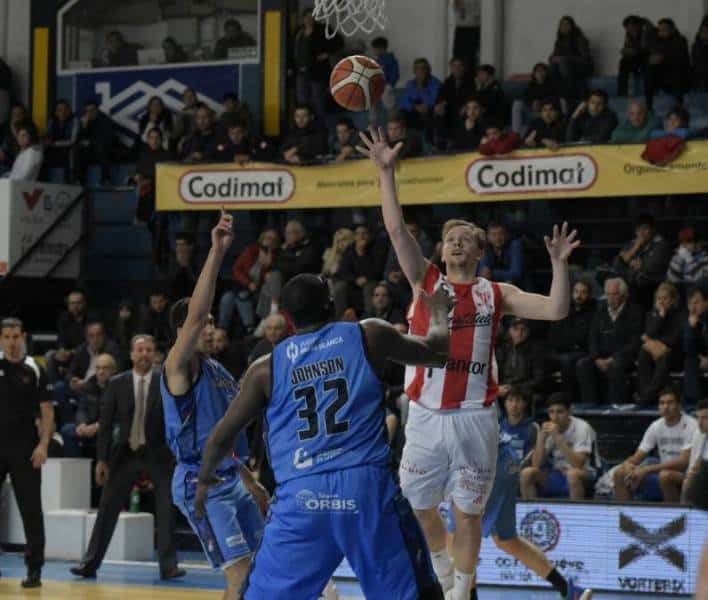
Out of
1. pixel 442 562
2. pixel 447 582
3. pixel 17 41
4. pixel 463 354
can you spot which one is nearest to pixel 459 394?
pixel 463 354

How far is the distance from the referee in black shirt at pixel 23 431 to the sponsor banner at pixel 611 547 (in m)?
2.68

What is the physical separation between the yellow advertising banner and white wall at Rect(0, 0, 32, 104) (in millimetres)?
6657

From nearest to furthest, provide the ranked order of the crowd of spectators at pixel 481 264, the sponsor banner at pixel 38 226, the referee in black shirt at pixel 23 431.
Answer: the referee in black shirt at pixel 23 431, the crowd of spectators at pixel 481 264, the sponsor banner at pixel 38 226

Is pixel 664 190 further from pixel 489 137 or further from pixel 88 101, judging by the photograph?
pixel 88 101

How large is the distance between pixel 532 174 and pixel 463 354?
26.1ft

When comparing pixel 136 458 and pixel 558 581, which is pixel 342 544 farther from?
pixel 136 458

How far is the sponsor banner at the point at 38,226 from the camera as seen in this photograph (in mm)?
19875

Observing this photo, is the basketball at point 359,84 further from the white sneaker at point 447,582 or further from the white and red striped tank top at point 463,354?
the white sneaker at point 447,582

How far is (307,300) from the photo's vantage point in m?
6.61

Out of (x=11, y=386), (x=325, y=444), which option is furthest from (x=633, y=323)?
(x=325, y=444)

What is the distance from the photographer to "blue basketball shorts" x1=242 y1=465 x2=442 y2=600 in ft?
21.1

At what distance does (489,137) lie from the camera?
16844 millimetres

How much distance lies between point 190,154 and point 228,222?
11358mm

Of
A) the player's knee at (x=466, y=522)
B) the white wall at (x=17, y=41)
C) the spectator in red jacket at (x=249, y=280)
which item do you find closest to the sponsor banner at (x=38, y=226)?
the spectator in red jacket at (x=249, y=280)
